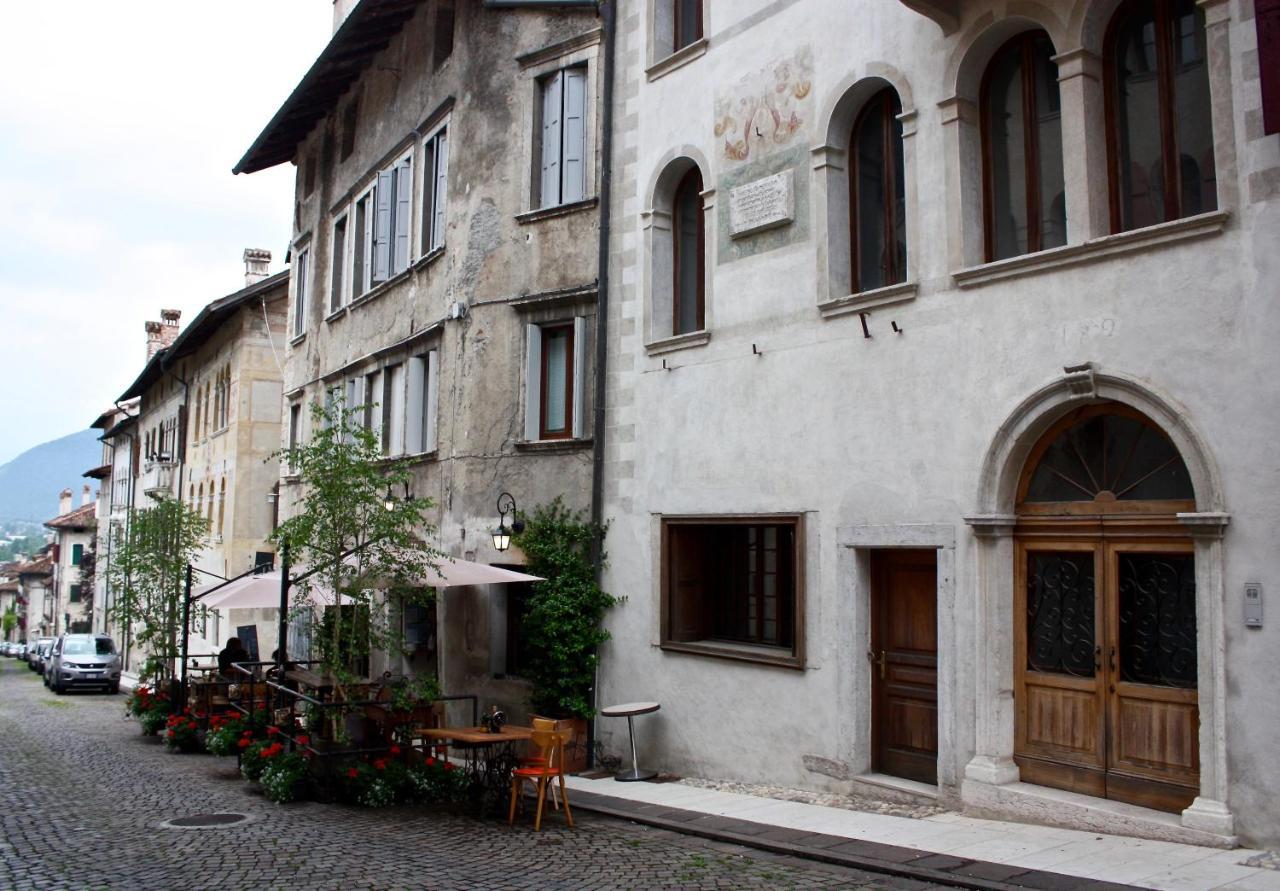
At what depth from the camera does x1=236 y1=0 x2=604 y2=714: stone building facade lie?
50.8 ft

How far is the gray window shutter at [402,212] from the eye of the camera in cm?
1970

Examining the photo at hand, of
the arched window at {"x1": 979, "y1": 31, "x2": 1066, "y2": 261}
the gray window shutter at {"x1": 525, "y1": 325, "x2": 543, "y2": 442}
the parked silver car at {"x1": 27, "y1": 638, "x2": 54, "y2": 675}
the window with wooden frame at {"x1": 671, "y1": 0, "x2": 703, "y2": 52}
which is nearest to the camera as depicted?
the arched window at {"x1": 979, "y1": 31, "x2": 1066, "y2": 261}

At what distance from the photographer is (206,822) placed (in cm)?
1087

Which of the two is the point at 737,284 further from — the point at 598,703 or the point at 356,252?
the point at 356,252

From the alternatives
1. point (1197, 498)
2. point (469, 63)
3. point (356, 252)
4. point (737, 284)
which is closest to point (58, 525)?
point (356, 252)

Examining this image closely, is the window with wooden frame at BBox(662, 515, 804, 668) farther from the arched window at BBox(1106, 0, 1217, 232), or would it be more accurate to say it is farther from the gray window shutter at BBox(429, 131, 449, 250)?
the gray window shutter at BBox(429, 131, 449, 250)

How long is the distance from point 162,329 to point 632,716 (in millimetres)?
46966

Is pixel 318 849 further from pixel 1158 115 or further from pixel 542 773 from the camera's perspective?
pixel 1158 115

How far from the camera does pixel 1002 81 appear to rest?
1058cm

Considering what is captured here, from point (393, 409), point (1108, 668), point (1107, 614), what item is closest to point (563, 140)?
point (393, 409)

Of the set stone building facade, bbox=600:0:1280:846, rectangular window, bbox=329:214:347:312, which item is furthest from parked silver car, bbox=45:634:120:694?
stone building facade, bbox=600:0:1280:846

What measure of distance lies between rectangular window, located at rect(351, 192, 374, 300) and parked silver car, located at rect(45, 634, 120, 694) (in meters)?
18.8

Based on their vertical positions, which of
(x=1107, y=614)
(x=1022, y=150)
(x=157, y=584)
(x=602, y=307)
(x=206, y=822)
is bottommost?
(x=206, y=822)

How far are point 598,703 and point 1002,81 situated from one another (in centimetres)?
825
